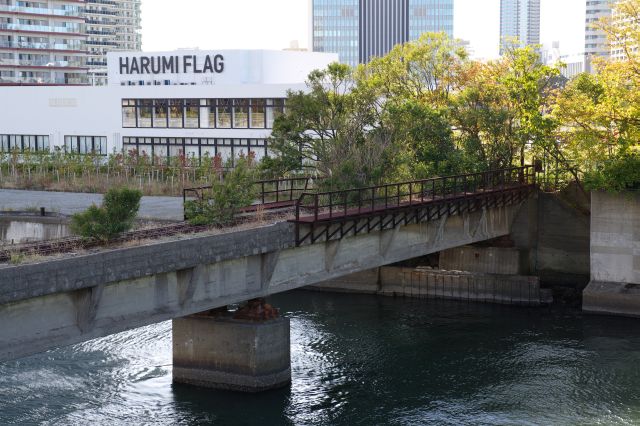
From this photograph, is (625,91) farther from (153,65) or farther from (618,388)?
(153,65)

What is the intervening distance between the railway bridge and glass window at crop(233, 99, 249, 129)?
36335 mm

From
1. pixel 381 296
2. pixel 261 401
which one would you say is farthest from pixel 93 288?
pixel 381 296

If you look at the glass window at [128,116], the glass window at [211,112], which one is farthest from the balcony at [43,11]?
the glass window at [211,112]

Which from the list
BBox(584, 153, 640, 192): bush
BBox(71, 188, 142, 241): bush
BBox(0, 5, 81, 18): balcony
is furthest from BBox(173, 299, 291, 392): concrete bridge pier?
BBox(0, 5, 81, 18): balcony

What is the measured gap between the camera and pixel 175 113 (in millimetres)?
90625

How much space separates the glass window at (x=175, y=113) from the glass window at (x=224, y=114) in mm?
4081

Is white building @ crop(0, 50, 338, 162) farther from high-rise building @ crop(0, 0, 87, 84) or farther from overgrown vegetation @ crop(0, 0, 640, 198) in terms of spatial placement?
high-rise building @ crop(0, 0, 87, 84)

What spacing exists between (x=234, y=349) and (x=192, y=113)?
54.5m

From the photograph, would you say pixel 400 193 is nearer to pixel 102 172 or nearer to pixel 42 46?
pixel 102 172

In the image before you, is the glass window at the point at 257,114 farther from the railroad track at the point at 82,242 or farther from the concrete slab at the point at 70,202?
the railroad track at the point at 82,242

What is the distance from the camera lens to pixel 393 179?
174ft

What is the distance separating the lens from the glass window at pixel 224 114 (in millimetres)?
88062

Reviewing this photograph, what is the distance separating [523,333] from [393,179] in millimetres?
10758

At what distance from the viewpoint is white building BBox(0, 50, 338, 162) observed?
3445 inches
